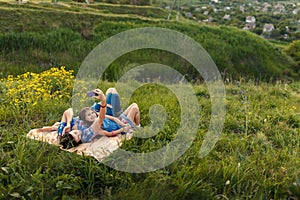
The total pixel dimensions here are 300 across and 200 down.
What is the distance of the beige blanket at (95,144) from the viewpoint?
11.2ft

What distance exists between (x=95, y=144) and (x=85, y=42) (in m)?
10.0

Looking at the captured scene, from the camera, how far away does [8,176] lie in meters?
2.98

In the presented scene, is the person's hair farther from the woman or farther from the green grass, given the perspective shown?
the green grass

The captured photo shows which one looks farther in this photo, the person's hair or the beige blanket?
the person's hair

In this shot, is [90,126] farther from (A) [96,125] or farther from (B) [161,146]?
(B) [161,146]

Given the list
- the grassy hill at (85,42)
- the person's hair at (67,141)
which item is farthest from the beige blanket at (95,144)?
the grassy hill at (85,42)

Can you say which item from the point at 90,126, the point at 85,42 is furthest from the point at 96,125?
the point at 85,42

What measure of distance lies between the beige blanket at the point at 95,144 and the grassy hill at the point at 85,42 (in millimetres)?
6315

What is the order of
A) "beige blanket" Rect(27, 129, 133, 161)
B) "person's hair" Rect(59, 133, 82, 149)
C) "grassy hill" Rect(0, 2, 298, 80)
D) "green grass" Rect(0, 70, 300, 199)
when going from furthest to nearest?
"grassy hill" Rect(0, 2, 298, 80)
"person's hair" Rect(59, 133, 82, 149)
"beige blanket" Rect(27, 129, 133, 161)
"green grass" Rect(0, 70, 300, 199)

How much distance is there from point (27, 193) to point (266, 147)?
2857mm

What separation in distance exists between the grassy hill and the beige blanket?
20.7ft

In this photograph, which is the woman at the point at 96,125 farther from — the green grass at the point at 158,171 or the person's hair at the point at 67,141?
the green grass at the point at 158,171

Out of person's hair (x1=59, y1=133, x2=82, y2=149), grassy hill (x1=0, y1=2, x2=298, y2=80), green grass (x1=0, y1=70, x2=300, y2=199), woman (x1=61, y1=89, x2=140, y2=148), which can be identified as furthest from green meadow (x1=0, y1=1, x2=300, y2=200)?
grassy hill (x1=0, y1=2, x2=298, y2=80)

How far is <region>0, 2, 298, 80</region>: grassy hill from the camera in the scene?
11141 millimetres
